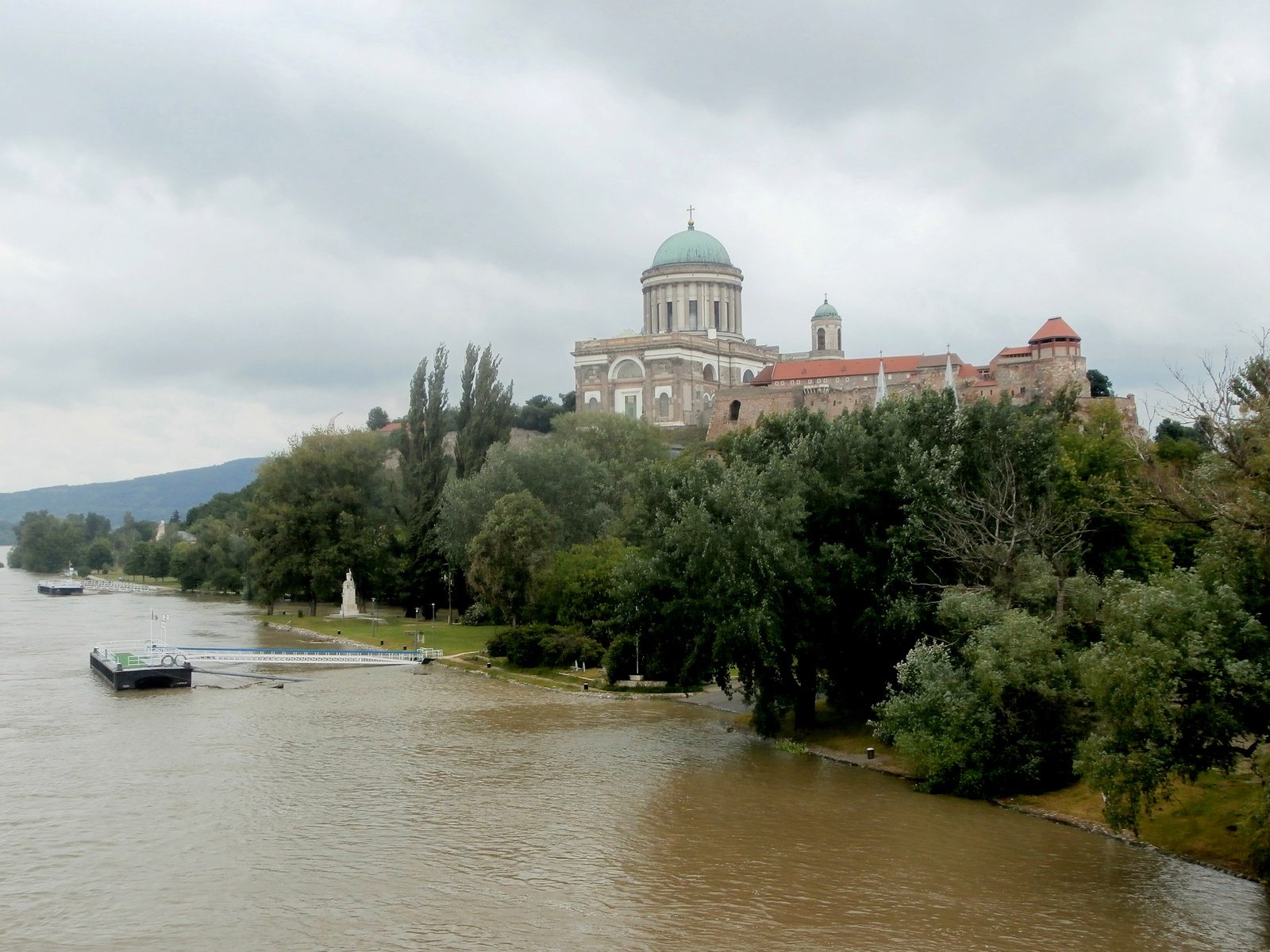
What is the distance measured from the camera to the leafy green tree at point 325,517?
172 feet

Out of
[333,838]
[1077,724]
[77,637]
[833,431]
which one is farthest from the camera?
[77,637]

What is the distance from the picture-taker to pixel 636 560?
25.9 meters

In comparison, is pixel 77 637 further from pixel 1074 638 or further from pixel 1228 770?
pixel 1228 770

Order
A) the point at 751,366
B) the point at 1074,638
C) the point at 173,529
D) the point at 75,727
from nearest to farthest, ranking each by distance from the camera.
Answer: the point at 1074,638, the point at 75,727, the point at 751,366, the point at 173,529

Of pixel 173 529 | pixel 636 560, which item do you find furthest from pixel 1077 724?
pixel 173 529

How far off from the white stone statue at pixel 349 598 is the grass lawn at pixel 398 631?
54cm

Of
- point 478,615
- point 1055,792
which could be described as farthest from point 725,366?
point 1055,792

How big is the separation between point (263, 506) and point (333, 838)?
3901cm

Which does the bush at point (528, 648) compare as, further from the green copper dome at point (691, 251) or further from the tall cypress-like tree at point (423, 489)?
the green copper dome at point (691, 251)

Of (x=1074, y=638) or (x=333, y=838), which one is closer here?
(x=333, y=838)

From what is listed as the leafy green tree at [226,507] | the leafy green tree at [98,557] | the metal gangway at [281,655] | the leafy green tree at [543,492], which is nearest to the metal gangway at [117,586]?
the leafy green tree at [226,507]

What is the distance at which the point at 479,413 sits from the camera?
51406 mm

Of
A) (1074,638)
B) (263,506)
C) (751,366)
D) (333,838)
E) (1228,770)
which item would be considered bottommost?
(333,838)

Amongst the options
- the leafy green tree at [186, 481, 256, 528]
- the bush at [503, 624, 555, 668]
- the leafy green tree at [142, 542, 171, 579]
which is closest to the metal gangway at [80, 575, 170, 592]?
the leafy green tree at [142, 542, 171, 579]
